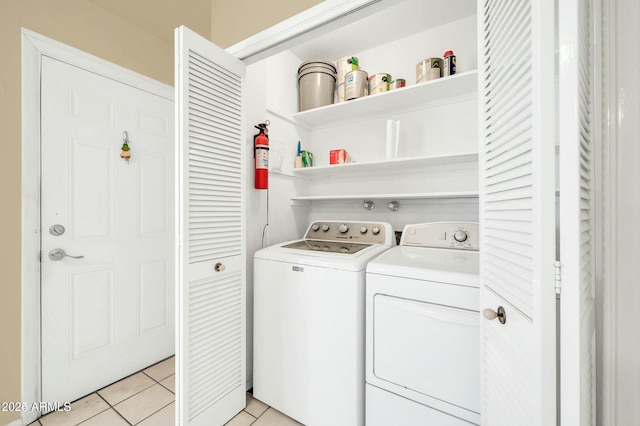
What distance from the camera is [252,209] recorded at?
71.9 inches

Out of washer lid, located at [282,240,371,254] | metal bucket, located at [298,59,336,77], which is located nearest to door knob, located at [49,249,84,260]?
washer lid, located at [282,240,371,254]

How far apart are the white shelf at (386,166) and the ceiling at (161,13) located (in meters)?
1.39

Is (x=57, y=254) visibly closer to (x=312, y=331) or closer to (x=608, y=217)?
(x=312, y=331)

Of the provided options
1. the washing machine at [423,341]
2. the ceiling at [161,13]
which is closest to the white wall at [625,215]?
the washing machine at [423,341]

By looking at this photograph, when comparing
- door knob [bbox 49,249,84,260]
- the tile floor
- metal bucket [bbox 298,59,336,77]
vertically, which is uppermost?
metal bucket [bbox 298,59,336,77]

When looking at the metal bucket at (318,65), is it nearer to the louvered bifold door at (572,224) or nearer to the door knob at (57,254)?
the louvered bifold door at (572,224)

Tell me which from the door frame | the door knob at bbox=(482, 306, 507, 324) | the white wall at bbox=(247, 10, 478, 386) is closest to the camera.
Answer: the door knob at bbox=(482, 306, 507, 324)

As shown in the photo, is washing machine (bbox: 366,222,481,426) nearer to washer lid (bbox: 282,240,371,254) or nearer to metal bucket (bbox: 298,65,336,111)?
washer lid (bbox: 282,240,371,254)

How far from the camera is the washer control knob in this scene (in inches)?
62.6

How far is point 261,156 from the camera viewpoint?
177cm

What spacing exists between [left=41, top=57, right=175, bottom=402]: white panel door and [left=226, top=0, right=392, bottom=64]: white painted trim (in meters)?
1.08

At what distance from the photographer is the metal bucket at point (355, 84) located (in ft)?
6.42

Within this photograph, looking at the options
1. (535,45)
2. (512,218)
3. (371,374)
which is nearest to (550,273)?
(512,218)

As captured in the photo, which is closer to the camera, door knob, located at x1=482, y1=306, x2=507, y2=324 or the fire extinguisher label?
door knob, located at x1=482, y1=306, x2=507, y2=324
